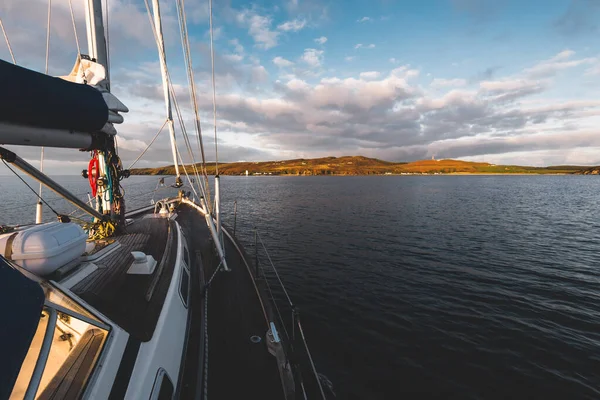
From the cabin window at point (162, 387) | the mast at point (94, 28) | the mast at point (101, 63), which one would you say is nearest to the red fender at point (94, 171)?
the mast at point (101, 63)

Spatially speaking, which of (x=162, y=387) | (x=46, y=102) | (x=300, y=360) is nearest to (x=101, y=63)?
(x=46, y=102)

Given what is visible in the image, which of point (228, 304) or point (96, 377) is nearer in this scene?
point (96, 377)

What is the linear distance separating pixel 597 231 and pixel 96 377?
4677 centimetres

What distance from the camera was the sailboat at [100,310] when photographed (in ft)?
11.0

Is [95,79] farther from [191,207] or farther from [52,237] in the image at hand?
[191,207]

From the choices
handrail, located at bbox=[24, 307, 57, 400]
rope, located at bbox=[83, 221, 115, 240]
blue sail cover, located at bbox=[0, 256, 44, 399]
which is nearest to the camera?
blue sail cover, located at bbox=[0, 256, 44, 399]

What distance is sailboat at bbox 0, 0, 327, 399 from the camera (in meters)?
3.37

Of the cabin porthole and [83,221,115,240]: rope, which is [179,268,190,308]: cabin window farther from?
[83,221,115,240]: rope

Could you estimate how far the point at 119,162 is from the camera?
11.6m

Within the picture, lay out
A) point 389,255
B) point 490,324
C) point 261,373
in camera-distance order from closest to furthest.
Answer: point 261,373
point 490,324
point 389,255

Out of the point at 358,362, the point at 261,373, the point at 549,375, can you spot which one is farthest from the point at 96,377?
the point at 549,375

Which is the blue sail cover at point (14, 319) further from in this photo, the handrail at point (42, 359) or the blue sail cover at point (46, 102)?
the blue sail cover at point (46, 102)

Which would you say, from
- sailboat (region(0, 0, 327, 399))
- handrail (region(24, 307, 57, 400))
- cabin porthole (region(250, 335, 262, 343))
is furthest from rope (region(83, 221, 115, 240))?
handrail (region(24, 307, 57, 400))

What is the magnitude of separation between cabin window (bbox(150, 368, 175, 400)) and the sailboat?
19 millimetres
